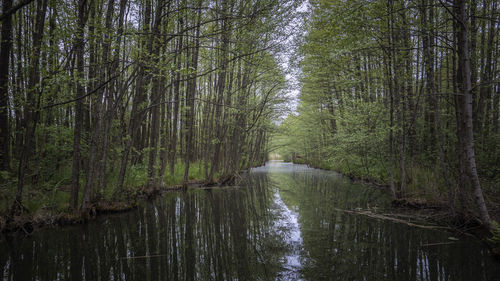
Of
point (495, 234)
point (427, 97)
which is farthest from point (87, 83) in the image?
point (427, 97)

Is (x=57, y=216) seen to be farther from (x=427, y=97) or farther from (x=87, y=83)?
(x=427, y=97)

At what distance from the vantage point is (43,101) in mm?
5273

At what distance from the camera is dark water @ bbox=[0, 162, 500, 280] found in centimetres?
349

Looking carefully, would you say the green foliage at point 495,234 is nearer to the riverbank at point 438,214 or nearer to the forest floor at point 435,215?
the forest floor at point 435,215

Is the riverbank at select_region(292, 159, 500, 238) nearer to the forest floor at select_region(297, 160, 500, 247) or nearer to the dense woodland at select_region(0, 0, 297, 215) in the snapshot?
the forest floor at select_region(297, 160, 500, 247)

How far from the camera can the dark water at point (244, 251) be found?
138 inches

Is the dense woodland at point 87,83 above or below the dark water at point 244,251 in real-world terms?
above

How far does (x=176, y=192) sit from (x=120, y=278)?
824 centimetres

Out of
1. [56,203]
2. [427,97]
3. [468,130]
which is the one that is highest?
[427,97]

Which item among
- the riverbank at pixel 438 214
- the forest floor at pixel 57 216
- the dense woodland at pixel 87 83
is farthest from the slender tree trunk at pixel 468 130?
the forest floor at pixel 57 216

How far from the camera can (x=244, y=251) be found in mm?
4305

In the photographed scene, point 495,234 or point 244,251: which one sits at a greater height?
point 495,234

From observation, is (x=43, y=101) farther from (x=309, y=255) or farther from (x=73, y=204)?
(x=309, y=255)

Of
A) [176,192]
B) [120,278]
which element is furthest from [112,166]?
[120,278]
